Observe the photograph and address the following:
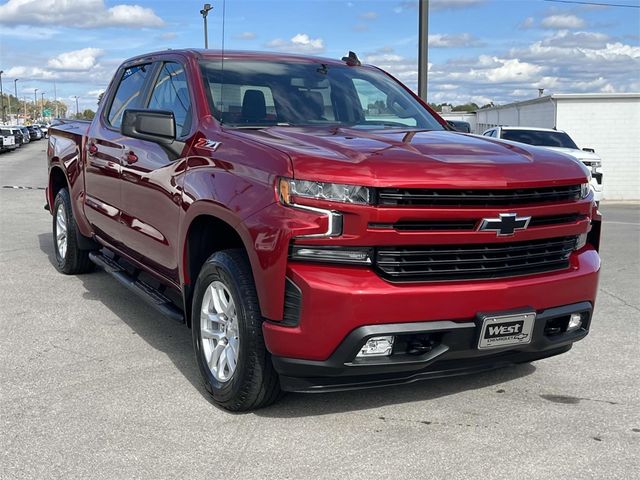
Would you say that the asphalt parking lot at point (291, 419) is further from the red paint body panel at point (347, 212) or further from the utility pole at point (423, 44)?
the utility pole at point (423, 44)

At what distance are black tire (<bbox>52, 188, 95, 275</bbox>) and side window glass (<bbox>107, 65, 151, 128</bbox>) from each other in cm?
132

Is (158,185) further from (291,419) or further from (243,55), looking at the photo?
(291,419)

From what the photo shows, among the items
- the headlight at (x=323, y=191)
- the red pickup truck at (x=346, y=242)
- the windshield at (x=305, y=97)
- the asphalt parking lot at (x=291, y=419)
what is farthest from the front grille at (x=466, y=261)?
the windshield at (x=305, y=97)

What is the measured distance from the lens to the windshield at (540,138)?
1513 cm

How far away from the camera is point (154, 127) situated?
4.37 meters

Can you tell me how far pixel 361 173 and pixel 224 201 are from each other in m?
0.80

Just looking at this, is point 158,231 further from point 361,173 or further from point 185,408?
point 361,173

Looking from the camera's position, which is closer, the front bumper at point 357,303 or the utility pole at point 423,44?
the front bumper at point 357,303

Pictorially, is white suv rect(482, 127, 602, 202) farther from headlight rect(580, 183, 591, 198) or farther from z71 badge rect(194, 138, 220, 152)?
z71 badge rect(194, 138, 220, 152)

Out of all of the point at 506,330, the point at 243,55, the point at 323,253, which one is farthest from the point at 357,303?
the point at 243,55

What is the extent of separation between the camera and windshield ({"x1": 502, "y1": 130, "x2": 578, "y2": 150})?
15133 mm

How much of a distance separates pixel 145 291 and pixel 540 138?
11942 millimetres

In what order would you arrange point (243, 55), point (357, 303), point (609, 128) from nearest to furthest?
point (357, 303), point (243, 55), point (609, 128)

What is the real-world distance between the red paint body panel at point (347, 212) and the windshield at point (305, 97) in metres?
0.20
